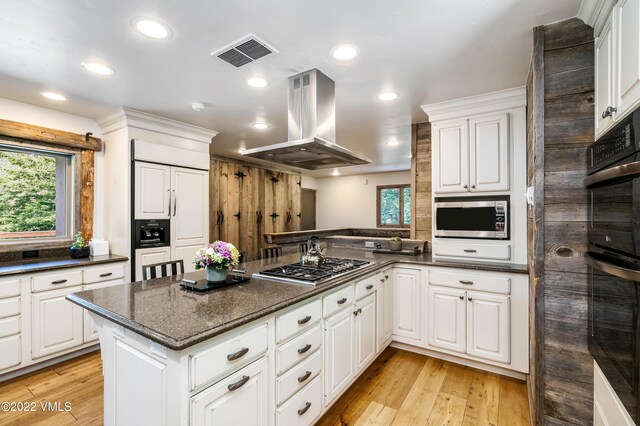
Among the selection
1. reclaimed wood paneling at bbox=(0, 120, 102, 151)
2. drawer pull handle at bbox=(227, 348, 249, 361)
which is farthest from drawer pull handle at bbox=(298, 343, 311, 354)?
reclaimed wood paneling at bbox=(0, 120, 102, 151)

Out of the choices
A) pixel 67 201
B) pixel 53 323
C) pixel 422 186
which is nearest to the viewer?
pixel 53 323

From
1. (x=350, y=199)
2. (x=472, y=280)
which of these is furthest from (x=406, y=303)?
(x=350, y=199)

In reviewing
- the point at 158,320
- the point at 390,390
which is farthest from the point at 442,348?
the point at 158,320

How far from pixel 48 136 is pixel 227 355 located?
324cm

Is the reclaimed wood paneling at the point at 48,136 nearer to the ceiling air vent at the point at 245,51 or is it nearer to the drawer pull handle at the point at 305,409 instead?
the ceiling air vent at the point at 245,51

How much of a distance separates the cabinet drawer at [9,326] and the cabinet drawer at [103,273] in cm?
54

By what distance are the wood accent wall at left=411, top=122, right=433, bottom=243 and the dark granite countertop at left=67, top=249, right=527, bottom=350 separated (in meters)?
1.59

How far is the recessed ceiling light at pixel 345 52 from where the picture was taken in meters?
1.97

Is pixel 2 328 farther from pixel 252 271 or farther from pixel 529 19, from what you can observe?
pixel 529 19

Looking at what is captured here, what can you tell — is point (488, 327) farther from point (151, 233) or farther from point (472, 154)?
point (151, 233)

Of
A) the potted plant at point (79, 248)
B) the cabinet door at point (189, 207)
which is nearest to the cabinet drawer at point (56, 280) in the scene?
the potted plant at point (79, 248)

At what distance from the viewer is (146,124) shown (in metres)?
3.35

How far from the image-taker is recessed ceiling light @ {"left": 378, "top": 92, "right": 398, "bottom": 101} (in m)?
2.74

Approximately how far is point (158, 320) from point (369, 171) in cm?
705
